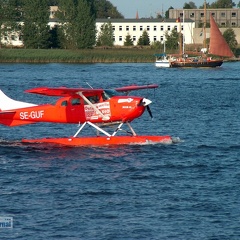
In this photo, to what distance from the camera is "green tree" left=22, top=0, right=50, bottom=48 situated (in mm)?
111875

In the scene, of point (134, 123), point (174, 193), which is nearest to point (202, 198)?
point (174, 193)

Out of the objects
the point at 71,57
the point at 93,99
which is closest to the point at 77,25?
the point at 71,57

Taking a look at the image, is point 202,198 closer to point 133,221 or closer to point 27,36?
point 133,221

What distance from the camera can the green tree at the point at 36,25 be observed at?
111875 mm

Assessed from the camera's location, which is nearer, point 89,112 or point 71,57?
point 89,112

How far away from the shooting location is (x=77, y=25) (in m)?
114

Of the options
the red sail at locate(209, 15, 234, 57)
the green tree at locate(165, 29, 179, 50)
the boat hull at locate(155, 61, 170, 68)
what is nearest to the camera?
the boat hull at locate(155, 61, 170, 68)

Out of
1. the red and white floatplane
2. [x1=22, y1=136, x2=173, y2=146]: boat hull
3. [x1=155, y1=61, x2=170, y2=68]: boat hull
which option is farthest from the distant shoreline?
[x1=22, y1=136, x2=173, y2=146]: boat hull

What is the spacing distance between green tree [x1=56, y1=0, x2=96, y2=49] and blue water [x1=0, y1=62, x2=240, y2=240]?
7729 centimetres

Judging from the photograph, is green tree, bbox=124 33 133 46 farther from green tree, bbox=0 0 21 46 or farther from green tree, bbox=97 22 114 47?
green tree, bbox=0 0 21 46

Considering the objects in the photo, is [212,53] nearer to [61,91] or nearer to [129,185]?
[61,91]

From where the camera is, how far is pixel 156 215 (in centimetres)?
1906

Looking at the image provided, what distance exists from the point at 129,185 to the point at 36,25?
93.3m

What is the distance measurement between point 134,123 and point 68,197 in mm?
15127
